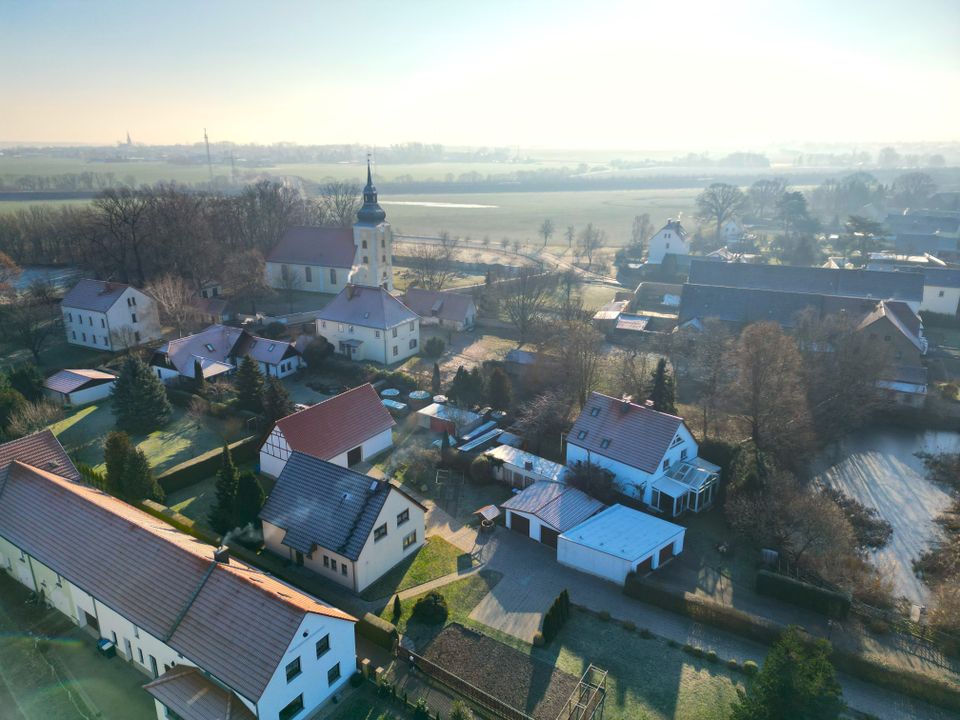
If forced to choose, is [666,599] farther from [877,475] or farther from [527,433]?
[877,475]

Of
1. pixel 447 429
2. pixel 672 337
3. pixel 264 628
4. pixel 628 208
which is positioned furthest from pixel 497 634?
pixel 628 208

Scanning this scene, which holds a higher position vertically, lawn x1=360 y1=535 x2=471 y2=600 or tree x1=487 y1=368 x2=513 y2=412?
tree x1=487 y1=368 x2=513 y2=412

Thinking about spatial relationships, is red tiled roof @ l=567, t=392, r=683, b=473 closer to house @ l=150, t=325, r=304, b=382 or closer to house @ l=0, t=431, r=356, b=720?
house @ l=0, t=431, r=356, b=720

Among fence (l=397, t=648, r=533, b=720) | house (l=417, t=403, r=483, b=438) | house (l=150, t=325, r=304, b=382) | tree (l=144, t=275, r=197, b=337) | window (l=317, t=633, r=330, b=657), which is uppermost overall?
tree (l=144, t=275, r=197, b=337)

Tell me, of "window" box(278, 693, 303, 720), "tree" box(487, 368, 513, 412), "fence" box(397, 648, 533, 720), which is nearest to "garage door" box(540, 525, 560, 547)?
"fence" box(397, 648, 533, 720)

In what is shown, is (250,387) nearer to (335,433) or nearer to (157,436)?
(157,436)

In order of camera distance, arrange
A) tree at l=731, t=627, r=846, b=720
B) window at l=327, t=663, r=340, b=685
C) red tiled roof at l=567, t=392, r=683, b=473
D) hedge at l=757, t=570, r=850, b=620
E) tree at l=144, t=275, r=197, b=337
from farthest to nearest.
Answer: tree at l=144, t=275, r=197, b=337 < red tiled roof at l=567, t=392, r=683, b=473 < hedge at l=757, t=570, r=850, b=620 < window at l=327, t=663, r=340, b=685 < tree at l=731, t=627, r=846, b=720
